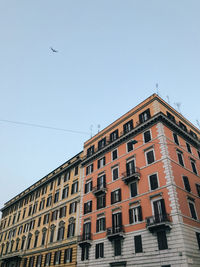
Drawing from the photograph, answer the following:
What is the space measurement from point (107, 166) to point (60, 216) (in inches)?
507

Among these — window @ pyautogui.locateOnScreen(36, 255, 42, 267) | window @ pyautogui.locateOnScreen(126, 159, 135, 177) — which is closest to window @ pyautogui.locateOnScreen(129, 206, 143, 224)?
window @ pyautogui.locateOnScreen(126, 159, 135, 177)

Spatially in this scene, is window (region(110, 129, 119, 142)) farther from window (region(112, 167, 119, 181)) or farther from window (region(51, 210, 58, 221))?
window (region(51, 210, 58, 221))

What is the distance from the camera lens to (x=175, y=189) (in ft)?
81.1

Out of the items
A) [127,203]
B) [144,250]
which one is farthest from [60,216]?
[144,250]

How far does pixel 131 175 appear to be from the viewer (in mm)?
28609

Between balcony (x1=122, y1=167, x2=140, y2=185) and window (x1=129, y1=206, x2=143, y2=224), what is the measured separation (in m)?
3.47

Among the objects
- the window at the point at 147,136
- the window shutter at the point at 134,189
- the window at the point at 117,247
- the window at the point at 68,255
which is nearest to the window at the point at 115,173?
the window shutter at the point at 134,189

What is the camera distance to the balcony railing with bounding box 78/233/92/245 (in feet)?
101

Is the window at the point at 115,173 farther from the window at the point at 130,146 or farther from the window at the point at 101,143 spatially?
the window at the point at 101,143

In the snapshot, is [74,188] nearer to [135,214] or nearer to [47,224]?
[47,224]

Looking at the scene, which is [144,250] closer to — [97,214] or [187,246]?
[187,246]

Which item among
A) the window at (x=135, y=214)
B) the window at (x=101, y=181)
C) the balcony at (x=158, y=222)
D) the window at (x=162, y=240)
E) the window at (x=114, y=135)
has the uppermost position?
the window at (x=114, y=135)

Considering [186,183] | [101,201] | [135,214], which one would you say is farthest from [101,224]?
[186,183]

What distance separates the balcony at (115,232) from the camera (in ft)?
87.0
